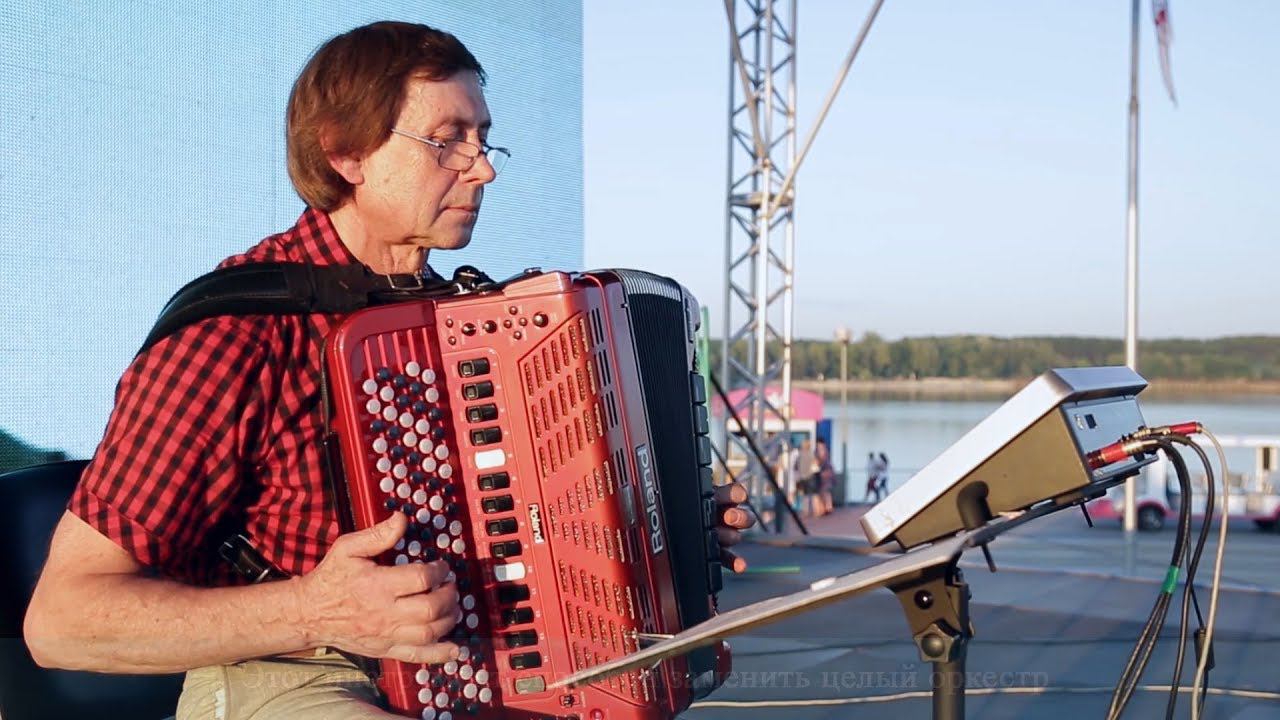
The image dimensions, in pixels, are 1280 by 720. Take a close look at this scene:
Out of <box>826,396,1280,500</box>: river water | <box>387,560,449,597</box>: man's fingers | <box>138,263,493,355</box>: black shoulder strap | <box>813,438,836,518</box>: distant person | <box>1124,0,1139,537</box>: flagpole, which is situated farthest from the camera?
<box>826,396,1280,500</box>: river water

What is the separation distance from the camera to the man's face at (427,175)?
1.43 metres

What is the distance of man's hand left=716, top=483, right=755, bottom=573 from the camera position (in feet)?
5.54

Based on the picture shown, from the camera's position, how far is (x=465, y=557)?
4.22 ft

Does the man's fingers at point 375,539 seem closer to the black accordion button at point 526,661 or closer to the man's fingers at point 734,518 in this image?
the black accordion button at point 526,661

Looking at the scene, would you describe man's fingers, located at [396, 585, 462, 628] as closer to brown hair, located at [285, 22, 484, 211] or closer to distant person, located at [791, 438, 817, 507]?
brown hair, located at [285, 22, 484, 211]

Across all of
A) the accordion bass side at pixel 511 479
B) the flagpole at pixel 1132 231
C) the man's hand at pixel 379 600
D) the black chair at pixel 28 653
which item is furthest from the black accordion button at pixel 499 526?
the flagpole at pixel 1132 231

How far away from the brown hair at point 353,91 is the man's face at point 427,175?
0.06 ft

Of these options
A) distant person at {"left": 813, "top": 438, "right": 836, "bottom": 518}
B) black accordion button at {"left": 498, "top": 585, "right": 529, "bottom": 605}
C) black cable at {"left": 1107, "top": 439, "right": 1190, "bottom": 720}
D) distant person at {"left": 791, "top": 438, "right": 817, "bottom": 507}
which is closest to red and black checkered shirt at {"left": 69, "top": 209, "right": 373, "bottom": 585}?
black accordion button at {"left": 498, "top": 585, "right": 529, "bottom": 605}

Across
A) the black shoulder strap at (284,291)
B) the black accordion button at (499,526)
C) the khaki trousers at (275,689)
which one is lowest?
the khaki trousers at (275,689)

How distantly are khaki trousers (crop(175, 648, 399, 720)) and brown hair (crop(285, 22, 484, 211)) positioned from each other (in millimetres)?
591

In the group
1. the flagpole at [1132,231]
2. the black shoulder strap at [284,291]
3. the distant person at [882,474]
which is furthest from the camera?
the distant person at [882,474]

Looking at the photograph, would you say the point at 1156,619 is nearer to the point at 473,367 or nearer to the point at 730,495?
the point at 730,495

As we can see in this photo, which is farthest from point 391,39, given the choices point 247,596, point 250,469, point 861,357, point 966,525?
point 861,357

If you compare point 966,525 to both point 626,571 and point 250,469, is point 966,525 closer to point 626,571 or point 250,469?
point 626,571
